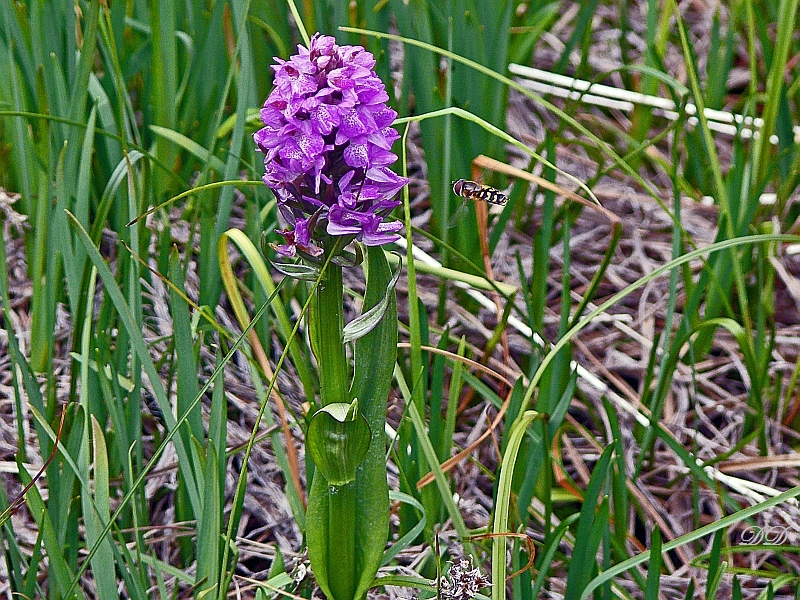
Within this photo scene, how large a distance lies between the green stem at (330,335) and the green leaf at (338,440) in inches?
1.3

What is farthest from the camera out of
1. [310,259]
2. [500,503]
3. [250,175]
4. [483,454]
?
[250,175]

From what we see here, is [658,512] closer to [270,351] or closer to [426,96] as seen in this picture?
[270,351]

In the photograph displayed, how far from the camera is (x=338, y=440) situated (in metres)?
0.87

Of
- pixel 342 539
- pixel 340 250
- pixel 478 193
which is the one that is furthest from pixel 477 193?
pixel 342 539

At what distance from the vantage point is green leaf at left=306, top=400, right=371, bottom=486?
863 mm

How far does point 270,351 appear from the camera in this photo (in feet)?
5.05

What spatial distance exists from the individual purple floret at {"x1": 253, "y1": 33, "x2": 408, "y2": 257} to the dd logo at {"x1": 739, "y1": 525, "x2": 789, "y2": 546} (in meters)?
0.81

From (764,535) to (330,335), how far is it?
2.60 ft

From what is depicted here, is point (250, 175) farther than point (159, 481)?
Yes

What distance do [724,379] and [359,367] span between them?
1.05 m

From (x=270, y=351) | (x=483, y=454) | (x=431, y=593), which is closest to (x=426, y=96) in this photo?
(x=270, y=351)

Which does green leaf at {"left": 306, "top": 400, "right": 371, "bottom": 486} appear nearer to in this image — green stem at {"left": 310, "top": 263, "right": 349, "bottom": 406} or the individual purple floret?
green stem at {"left": 310, "top": 263, "right": 349, "bottom": 406}

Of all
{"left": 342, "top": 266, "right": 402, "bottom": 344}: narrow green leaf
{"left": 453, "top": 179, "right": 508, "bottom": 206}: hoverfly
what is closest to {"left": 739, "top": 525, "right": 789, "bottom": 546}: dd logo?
{"left": 453, "top": 179, "right": 508, "bottom": 206}: hoverfly

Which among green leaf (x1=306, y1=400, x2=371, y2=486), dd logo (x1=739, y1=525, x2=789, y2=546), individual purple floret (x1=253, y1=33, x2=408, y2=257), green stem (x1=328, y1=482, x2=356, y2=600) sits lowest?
dd logo (x1=739, y1=525, x2=789, y2=546)
